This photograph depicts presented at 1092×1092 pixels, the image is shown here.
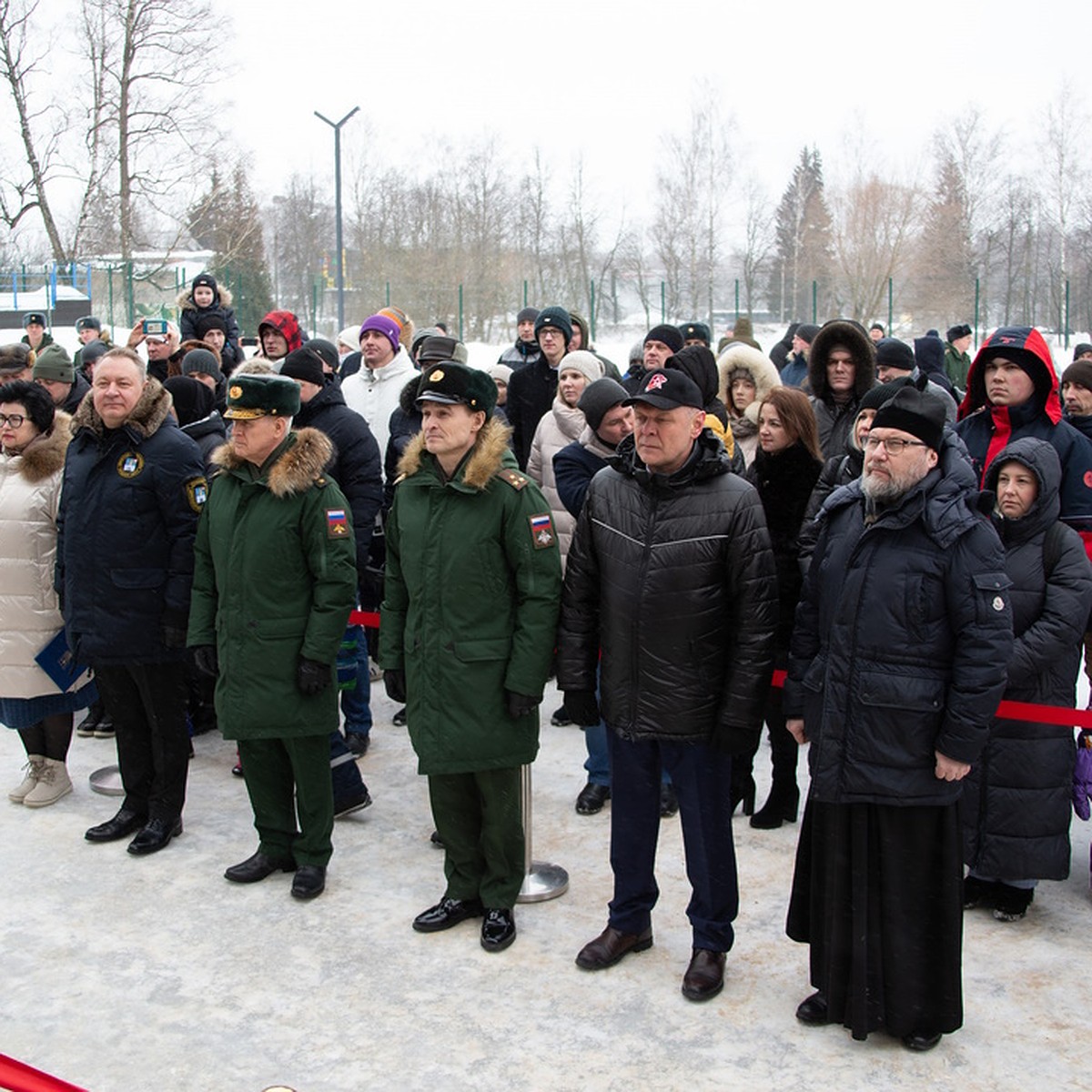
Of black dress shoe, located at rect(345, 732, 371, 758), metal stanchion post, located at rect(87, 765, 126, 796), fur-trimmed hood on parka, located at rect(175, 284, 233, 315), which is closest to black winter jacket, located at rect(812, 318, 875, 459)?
black dress shoe, located at rect(345, 732, 371, 758)

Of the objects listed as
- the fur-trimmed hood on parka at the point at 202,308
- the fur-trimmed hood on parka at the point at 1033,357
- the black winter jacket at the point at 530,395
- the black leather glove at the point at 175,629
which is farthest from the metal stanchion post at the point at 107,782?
the fur-trimmed hood on parka at the point at 202,308

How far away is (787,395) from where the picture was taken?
508cm

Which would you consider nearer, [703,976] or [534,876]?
[703,976]

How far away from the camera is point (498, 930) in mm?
4309

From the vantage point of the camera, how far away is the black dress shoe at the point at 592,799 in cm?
547

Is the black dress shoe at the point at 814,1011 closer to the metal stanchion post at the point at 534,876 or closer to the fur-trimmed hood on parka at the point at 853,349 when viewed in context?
the metal stanchion post at the point at 534,876

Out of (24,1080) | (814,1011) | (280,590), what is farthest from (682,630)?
(24,1080)

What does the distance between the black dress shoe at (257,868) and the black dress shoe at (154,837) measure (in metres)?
A: 0.41

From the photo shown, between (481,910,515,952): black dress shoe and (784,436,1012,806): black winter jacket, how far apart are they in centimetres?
138

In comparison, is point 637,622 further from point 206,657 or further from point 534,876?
point 206,657

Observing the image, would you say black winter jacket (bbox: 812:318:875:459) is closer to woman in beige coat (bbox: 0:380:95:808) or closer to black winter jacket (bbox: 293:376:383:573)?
black winter jacket (bbox: 293:376:383:573)

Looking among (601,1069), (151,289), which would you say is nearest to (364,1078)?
(601,1069)

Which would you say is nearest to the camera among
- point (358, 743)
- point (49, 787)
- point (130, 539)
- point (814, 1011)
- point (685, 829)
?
point (814, 1011)

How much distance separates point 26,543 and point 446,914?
2.68 meters
